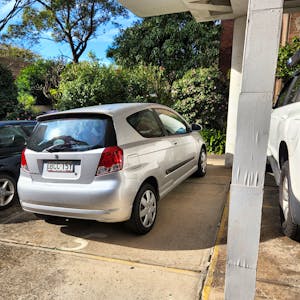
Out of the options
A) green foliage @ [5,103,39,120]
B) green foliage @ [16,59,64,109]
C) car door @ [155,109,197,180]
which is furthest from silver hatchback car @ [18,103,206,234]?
green foliage @ [16,59,64,109]

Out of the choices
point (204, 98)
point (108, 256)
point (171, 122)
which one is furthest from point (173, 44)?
point (108, 256)

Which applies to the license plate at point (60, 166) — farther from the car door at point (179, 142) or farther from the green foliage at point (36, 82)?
the green foliage at point (36, 82)

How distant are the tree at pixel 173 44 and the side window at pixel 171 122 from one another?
8.57 m

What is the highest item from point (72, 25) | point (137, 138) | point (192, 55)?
point (72, 25)

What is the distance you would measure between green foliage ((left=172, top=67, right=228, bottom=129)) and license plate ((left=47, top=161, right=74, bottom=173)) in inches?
235

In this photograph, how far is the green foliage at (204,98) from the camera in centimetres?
865

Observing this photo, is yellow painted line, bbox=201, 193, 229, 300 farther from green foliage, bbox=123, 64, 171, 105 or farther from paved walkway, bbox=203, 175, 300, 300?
green foliage, bbox=123, 64, 171, 105

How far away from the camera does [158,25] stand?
13.9m

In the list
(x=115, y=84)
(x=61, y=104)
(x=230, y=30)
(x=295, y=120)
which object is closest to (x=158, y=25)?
(x=230, y=30)

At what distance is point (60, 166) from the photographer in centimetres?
339

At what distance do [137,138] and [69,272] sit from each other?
1668mm

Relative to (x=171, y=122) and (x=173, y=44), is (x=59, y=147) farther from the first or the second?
(x=173, y=44)

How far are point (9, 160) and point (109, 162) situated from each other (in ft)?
7.85

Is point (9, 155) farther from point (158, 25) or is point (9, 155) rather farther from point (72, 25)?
point (72, 25)
